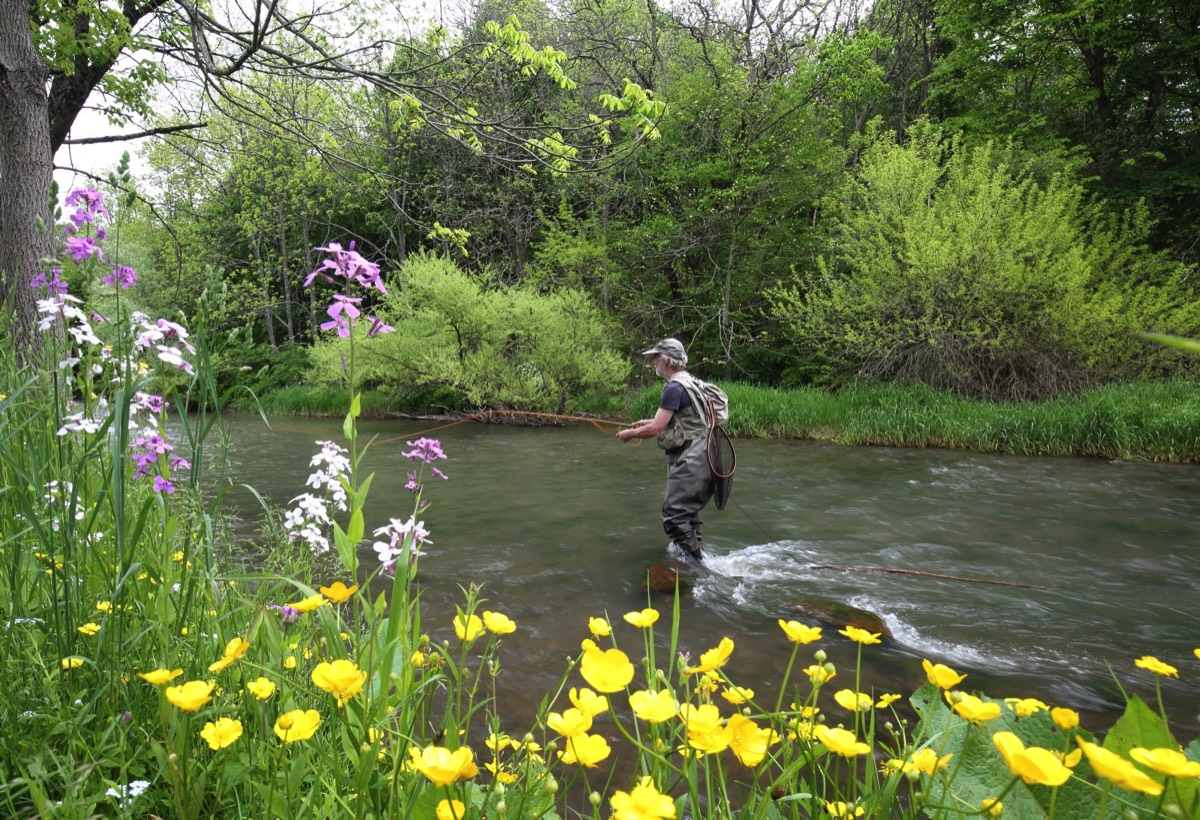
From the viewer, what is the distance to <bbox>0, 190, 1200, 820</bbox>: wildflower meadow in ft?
3.58

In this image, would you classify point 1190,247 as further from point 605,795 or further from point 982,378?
point 605,795

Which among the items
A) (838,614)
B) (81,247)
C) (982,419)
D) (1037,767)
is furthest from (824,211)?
(1037,767)

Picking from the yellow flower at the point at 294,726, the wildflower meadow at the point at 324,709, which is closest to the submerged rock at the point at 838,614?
the wildflower meadow at the point at 324,709

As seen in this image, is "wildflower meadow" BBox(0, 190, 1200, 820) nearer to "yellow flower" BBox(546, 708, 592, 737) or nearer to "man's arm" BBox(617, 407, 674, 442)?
"yellow flower" BBox(546, 708, 592, 737)

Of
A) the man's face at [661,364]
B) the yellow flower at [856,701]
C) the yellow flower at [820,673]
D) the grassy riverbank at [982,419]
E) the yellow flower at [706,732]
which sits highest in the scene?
the man's face at [661,364]

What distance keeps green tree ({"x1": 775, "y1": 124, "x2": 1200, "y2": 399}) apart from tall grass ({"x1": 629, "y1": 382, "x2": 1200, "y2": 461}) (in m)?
0.78

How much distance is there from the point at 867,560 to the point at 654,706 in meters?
6.00

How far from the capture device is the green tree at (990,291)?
43.1 ft

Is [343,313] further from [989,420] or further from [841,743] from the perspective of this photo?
[989,420]

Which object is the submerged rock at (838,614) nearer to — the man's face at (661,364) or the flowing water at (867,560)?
the flowing water at (867,560)

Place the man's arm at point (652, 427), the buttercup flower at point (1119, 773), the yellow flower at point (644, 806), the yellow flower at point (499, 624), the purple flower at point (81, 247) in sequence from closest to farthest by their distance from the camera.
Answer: the buttercup flower at point (1119, 773)
the yellow flower at point (644, 806)
the yellow flower at point (499, 624)
the purple flower at point (81, 247)
the man's arm at point (652, 427)

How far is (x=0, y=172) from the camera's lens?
4648 millimetres

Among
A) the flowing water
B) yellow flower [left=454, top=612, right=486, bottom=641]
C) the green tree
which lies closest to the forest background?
the green tree

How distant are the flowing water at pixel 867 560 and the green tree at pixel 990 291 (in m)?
3.04
